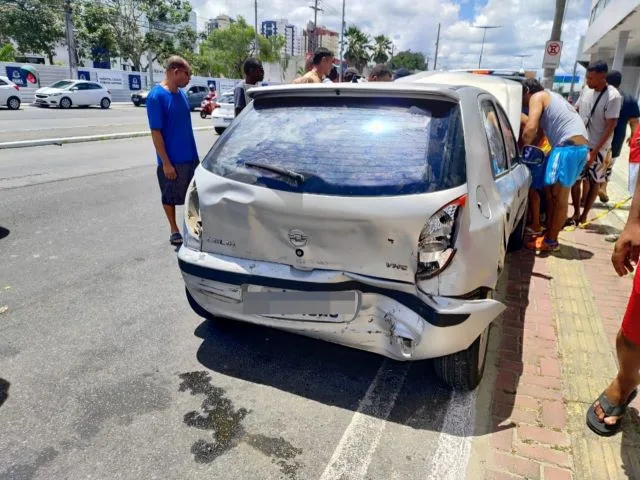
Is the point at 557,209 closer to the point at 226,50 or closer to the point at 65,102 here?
the point at 65,102

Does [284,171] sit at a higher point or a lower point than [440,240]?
higher

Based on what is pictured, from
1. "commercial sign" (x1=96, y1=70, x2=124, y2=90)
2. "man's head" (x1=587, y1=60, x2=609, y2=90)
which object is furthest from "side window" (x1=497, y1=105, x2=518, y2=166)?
"commercial sign" (x1=96, y1=70, x2=124, y2=90)

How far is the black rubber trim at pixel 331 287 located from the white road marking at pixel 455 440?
1.97 feet

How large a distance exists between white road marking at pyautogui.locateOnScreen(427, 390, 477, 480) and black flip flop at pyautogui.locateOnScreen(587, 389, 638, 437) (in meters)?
0.59

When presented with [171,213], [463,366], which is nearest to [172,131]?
[171,213]

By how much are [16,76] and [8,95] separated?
848 centimetres

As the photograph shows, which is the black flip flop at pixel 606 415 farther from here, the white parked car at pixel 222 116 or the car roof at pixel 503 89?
the white parked car at pixel 222 116

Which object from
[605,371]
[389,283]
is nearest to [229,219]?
[389,283]

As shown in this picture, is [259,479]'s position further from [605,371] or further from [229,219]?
[605,371]

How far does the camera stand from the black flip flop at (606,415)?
2.46 meters

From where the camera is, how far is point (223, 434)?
2387mm

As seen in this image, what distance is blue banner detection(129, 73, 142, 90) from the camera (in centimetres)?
3853

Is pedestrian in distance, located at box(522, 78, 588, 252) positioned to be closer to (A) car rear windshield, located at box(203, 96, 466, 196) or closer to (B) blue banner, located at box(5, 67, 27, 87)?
(A) car rear windshield, located at box(203, 96, 466, 196)

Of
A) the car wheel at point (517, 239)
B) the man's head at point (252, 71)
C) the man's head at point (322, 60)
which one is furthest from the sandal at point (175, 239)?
the car wheel at point (517, 239)
